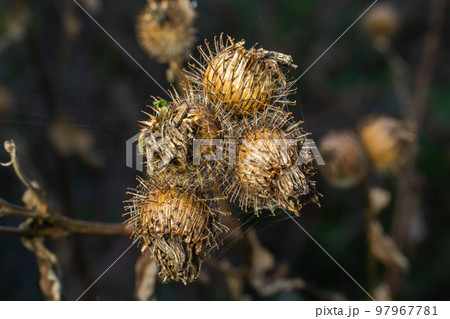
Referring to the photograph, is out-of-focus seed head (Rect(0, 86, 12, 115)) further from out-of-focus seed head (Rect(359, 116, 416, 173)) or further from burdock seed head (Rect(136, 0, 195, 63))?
out-of-focus seed head (Rect(359, 116, 416, 173))

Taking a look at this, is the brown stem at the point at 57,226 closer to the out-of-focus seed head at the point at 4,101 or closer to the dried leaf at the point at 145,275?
the dried leaf at the point at 145,275

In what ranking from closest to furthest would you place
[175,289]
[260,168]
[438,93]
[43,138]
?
1. [260,168]
2. [438,93]
3. [175,289]
4. [43,138]

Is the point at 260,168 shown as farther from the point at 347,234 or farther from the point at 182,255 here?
the point at 347,234

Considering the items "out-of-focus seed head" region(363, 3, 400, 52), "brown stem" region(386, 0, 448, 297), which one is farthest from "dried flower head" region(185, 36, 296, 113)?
"out-of-focus seed head" region(363, 3, 400, 52)

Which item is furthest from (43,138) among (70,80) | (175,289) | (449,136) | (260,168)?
(449,136)

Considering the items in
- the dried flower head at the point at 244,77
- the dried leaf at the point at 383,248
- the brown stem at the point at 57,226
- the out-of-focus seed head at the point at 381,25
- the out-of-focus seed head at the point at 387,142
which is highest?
the out-of-focus seed head at the point at 381,25

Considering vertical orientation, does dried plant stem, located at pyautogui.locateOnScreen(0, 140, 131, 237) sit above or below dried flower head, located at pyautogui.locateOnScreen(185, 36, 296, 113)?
below

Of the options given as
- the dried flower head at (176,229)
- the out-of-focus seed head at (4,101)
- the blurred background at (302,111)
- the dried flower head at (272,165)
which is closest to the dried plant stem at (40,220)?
the dried flower head at (176,229)
